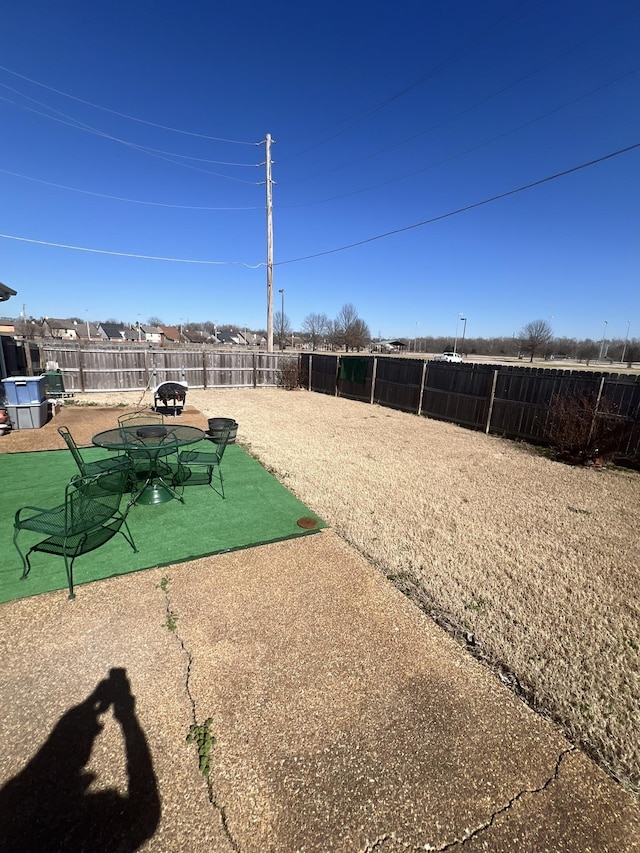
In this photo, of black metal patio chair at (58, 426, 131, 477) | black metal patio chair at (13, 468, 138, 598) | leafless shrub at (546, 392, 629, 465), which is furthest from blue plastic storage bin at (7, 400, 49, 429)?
leafless shrub at (546, 392, 629, 465)

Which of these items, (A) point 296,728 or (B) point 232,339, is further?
(B) point 232,339

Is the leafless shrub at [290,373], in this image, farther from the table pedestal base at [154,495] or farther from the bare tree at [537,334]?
the bare tree at [537,334]

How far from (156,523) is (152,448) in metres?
0.89

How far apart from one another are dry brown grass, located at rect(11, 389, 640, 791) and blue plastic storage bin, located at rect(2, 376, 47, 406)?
454 cm

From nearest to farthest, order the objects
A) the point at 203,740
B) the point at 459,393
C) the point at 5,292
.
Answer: the point at 203,740 < the point at 5,292 < the point at 459,393

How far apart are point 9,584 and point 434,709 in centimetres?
349

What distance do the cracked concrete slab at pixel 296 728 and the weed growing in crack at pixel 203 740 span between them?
36 mm

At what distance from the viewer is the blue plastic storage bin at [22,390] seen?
7.86 metres

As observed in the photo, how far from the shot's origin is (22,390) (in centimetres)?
806

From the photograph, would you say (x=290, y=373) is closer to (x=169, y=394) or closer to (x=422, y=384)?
(x=422, y=384)

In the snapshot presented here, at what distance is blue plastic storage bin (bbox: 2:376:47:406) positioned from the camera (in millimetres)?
7855

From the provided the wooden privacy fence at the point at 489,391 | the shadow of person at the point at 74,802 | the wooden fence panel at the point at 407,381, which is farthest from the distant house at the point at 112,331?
the shadow of person at the point at 74,802

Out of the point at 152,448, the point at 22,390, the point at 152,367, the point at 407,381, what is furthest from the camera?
the point at 152,367

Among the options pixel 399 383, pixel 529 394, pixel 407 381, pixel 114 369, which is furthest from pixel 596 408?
pixel 114 369
